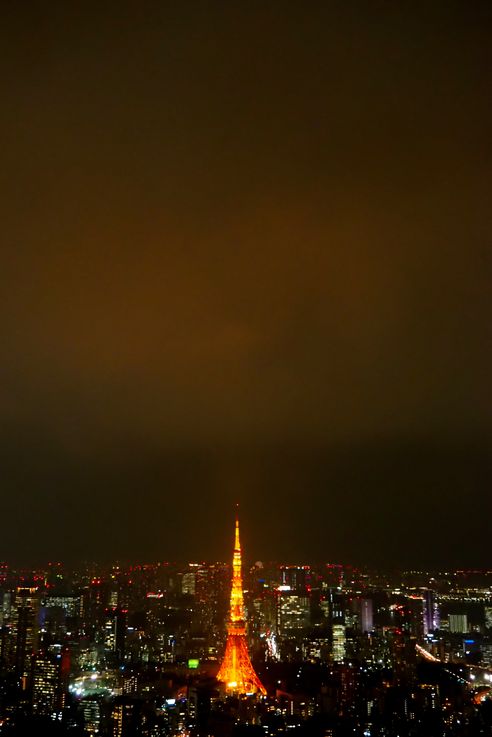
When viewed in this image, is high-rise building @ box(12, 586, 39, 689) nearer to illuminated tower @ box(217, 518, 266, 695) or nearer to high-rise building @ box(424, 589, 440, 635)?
illuminated tower @ box(217, 518, 266, 695)

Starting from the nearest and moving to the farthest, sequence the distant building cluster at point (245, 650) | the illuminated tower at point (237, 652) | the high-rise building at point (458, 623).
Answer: the distant building cluster at point (245, 650) < the illuminated tower at point (237, 652) < the high-rise building at point (458, 623)

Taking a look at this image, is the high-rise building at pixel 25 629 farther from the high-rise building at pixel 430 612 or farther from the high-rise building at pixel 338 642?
the high-rise building at pixel 430 612

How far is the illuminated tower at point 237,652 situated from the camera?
8.11 metres

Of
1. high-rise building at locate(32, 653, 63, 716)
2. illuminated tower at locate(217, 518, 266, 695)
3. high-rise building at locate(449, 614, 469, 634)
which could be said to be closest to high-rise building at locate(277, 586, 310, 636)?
illuminated tower at locate(217, 518, 266, 695)

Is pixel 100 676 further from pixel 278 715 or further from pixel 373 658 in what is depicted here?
pixel 373 658

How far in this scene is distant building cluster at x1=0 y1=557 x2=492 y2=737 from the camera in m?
5.94

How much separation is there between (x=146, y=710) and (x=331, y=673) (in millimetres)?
2271

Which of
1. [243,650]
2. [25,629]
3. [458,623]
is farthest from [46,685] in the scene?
[458,623]

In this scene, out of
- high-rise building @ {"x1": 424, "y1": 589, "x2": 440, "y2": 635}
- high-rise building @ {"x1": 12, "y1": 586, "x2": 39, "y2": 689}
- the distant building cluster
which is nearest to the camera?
the distant building cluster

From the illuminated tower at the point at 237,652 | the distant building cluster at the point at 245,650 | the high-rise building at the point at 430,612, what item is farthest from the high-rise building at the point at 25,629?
the high-rise building at the point at 430,612

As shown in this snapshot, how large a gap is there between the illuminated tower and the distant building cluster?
3cm

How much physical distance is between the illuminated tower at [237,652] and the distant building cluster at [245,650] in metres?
0.03

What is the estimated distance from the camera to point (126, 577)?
9.57 m

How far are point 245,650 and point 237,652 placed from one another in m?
0.15
